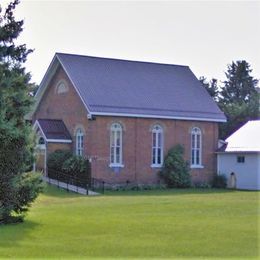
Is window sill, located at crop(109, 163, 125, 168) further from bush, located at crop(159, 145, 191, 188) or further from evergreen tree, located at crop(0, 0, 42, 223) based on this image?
evergreen tree, located at crop(0, 0, 42, 223)

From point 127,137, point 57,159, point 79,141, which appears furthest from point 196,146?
point 57,159

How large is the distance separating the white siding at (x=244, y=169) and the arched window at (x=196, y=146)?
1897 mm

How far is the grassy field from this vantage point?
15789 mm

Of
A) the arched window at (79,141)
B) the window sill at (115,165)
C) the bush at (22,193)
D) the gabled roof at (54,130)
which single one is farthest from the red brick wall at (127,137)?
the bush at (22,193)

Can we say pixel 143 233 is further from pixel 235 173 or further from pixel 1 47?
pixel 235 173

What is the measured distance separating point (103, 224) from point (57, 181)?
22.3m

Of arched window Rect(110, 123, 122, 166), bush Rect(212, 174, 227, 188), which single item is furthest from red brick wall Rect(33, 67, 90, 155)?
bush Rect(212, 174, 227, 188)

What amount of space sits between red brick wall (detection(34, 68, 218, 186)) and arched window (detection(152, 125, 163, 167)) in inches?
14.3

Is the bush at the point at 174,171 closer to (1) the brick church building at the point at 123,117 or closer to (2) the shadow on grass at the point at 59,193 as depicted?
(1) the brick church building at the point at 123,117

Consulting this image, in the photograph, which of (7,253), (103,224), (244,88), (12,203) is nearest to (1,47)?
(12,203)

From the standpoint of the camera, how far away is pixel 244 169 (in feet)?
159

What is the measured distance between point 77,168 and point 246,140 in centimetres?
1343

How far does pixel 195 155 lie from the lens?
166 ft

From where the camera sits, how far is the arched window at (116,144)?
1817 inches
